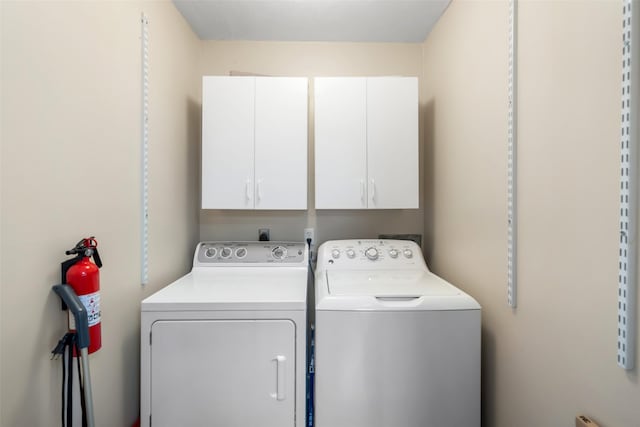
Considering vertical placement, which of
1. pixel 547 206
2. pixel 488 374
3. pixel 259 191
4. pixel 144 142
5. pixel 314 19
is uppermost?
pixel 314 19

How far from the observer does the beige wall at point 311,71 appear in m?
2.05

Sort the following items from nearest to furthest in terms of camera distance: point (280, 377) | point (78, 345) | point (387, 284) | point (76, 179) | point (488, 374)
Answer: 1. point (78, 345)
2. point (76, 179)
3. point (280, 377)
4. point (488, 374)
5. point (387, 284)

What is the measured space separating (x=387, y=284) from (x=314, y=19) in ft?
5.40

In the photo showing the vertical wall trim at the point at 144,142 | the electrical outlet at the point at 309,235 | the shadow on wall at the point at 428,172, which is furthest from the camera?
the electrical outlet at the point at 309,235

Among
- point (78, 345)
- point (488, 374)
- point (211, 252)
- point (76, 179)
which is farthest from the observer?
point (211, 252)

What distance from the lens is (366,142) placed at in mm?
1749

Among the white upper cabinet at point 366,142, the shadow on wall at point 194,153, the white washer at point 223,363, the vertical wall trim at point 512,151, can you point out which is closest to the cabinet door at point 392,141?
the white upper cabinet at point 366,142

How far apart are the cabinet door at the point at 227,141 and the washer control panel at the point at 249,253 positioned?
0.97 ft

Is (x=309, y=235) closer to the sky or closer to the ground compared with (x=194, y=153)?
closer to the ground

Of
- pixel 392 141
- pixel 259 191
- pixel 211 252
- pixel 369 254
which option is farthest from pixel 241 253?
pixel 392 141

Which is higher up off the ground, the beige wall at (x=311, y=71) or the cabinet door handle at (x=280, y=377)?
the beige wall at (x=311, y=71)

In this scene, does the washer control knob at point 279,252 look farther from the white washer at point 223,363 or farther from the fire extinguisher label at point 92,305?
the fire extinguisher label at point 92,305

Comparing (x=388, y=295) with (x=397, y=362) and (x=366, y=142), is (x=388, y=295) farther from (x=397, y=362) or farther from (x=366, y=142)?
(x=366, y=142)

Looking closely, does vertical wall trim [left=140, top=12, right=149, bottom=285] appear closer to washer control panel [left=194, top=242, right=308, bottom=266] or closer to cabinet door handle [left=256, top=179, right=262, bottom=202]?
washer control panel [left=194, top=242, right=308, bottom=266]
